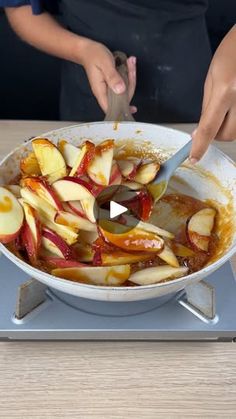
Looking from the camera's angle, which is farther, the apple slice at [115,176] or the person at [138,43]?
the person at [138,43]

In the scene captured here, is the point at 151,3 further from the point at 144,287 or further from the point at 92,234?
the point at 144,287

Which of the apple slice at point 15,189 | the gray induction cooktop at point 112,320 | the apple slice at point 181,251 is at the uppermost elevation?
the apple slice at point 15,189

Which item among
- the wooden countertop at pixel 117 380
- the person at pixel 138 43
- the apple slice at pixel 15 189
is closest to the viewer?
the wooden countertop at pixel 117 380

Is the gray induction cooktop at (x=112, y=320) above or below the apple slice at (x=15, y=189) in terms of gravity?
below

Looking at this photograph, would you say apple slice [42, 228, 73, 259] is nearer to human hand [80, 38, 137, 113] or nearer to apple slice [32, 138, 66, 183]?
apple slice [32, 138, 66, 183]

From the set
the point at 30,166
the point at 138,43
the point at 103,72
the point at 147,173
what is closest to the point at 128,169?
the point at 147,173

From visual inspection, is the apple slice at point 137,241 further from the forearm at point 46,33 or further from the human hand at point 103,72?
the forearm at point 46,33

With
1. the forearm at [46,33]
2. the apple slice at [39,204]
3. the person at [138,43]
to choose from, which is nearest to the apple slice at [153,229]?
the apple slice at [39,204]

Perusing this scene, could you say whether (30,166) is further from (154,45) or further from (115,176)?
(154,45)
